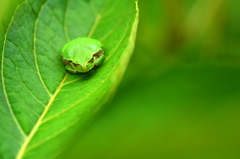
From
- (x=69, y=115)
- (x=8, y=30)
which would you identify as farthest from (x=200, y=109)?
(x=8, y=30)

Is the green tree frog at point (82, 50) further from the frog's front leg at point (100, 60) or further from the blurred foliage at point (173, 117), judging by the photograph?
the blurred foliage at point (173, 117)

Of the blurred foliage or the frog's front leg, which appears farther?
the frog's front leg

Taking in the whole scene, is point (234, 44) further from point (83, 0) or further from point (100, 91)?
point (100, 91)

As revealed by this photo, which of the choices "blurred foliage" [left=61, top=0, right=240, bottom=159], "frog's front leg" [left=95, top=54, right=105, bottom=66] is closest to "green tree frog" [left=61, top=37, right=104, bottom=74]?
"frog's front leg" [left=95, top=54, right=105, bottom=66]

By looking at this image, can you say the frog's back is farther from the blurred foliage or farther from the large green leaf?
the blurred foliage

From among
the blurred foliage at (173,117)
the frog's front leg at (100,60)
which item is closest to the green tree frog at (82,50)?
the frog's front leg at (100,60)
